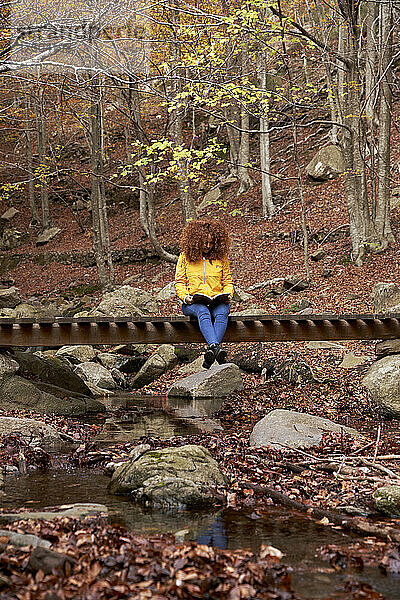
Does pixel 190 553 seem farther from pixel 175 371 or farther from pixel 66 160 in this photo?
pixel 66 160

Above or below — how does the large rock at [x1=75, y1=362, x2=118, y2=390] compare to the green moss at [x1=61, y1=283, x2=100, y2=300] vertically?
below

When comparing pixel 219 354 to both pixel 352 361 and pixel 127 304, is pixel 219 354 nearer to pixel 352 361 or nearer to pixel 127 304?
pixel 352 361

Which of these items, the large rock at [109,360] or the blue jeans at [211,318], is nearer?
the blue jeans at [211,318]

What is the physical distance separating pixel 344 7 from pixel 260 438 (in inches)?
503

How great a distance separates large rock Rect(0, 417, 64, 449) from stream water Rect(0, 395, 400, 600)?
3.18ft

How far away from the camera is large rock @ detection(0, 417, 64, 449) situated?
24.2ft

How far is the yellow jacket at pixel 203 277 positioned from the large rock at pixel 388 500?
480 cm

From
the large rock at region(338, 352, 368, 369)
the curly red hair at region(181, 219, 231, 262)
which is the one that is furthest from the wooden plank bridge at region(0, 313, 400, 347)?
the large rock at region(338, 352, 368, 369)

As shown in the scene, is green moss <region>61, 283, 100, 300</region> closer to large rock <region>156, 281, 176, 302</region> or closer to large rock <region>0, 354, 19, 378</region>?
large rock <region>156, 281, 176, 302</region>

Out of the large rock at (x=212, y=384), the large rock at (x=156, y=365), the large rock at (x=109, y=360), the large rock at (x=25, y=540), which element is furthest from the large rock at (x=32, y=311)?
the large rock at (x=25, y=540)

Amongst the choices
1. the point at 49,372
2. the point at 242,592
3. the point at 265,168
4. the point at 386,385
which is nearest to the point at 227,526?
the point at 242,592

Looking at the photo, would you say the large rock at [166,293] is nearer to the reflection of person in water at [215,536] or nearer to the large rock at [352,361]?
the large rock at [352,361]

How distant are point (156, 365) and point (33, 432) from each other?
6.85 meters

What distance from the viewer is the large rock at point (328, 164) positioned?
24.3m
